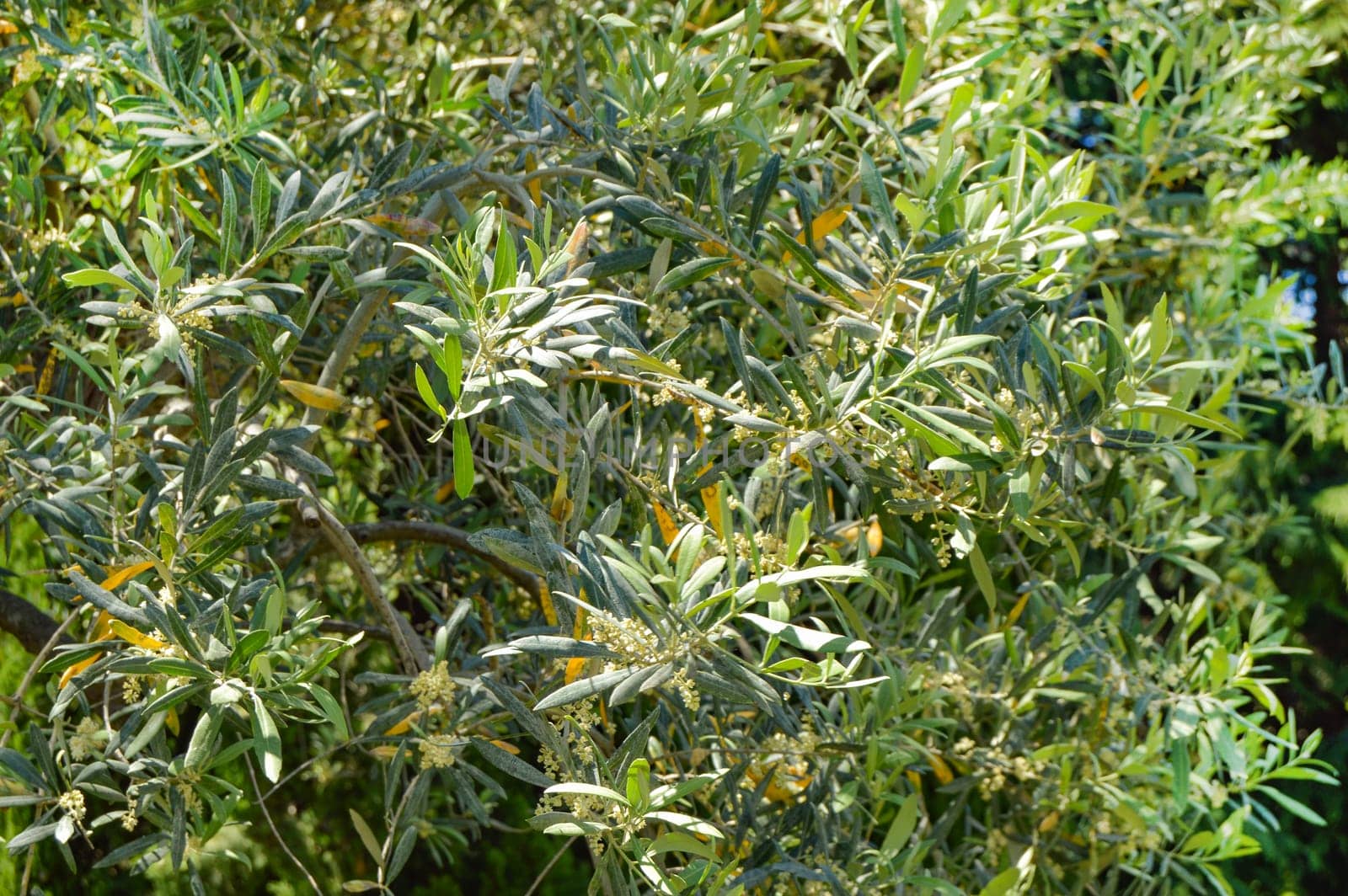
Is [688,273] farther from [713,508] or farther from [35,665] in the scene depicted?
[35,665]

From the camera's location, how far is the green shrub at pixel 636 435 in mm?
1150

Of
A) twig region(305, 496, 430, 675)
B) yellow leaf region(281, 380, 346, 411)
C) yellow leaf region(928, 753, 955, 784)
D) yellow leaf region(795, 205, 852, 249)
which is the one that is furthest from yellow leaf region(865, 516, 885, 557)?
yellow leaf region(281, 380, 346, 411)

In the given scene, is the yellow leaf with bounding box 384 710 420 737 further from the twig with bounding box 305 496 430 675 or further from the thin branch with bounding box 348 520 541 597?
the thin branch with bounding box 348 520 541 597

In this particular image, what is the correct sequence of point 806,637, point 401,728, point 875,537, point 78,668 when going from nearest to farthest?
1. point 806,637
2. point 78,668
3. point 401,728
4. point 875,537

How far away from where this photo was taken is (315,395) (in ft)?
4.73

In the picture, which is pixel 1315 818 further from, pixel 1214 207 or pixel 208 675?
pixel 208 675

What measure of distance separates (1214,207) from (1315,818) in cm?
135

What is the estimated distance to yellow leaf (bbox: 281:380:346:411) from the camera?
1.44 m

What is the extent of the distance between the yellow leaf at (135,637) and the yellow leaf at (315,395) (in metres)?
0.38

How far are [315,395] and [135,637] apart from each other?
39cm

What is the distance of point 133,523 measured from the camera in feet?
4.83

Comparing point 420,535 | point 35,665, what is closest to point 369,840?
point 35,665

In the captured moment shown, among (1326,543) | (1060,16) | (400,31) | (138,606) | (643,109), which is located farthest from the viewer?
(1326,543)

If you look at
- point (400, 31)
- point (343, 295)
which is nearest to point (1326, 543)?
point (400, 31)
